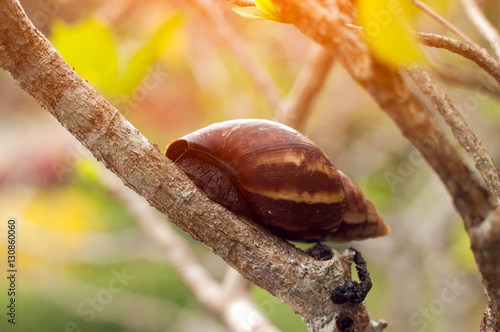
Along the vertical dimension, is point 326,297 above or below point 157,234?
above

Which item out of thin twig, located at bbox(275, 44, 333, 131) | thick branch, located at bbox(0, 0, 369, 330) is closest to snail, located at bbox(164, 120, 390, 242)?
thick branch, located at bbox(0, 0, 369, 330)

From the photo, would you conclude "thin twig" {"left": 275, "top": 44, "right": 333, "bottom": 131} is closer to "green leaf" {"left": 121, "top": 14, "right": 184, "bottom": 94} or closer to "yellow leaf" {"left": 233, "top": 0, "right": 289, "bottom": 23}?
"green leaf" {"left": 121, "top": 14, "right": 184, "bottom": 94}

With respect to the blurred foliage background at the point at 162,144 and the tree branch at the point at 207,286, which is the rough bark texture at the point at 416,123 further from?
the blurred foliage background at the point at 162,144

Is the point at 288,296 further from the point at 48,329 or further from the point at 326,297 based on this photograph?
the point at 48,329

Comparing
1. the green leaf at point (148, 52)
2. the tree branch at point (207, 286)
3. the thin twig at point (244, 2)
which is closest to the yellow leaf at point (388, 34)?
the thin twig at point (244, 2)

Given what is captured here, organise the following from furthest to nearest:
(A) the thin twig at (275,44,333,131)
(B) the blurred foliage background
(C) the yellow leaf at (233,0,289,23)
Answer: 1. (B) the blurred foliage background
2. (A) the thin twig at (275,44,333,131)
3. (C) the yellow leaf at (233,0,289,23)

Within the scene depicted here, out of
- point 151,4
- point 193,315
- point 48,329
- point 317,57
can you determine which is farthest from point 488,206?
point 48,329
